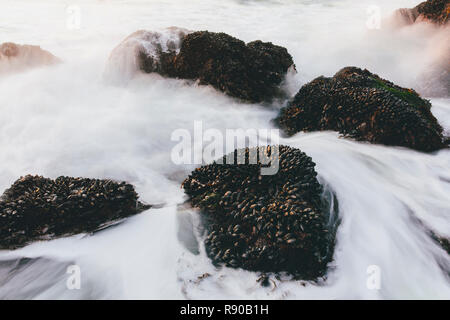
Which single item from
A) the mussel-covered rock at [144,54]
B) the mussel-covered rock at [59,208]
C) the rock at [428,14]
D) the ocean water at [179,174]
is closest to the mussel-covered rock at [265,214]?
the ocean water at [179,174]

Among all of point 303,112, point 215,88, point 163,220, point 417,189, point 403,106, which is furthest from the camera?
point 215,88

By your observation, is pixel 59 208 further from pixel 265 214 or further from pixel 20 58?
pixel 20 58

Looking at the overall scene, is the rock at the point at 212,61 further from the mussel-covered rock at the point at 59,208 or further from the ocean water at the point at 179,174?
the mussel-covered rock at the point at 59,208

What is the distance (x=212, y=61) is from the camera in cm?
767

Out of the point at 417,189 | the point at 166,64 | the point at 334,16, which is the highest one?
the point at 334,16

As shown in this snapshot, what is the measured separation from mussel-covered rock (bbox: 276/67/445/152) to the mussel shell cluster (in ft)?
3.32

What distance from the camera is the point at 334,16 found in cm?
1719

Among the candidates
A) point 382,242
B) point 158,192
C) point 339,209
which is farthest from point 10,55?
point 382,242

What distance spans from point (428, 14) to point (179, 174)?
10568mm

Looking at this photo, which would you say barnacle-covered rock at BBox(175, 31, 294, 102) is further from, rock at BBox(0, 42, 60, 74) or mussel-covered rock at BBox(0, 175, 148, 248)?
rock at BBox(0, 42, 60, 74)

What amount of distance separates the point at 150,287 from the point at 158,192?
1.84m

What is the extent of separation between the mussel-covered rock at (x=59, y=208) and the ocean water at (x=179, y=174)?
18cm

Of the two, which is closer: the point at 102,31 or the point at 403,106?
the point at 403,106

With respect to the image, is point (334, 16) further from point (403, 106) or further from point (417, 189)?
point (417, 189)
